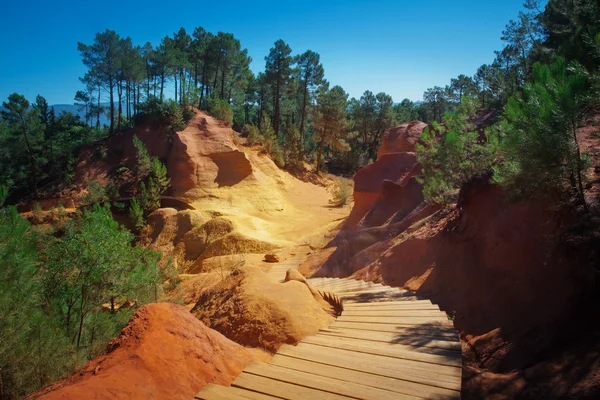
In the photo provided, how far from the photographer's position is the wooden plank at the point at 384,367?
9.37ft

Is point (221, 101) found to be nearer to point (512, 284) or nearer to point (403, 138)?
point (403, 138)

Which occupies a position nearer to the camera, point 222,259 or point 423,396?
point 423,396

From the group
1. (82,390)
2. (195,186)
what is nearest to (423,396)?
(82,390)

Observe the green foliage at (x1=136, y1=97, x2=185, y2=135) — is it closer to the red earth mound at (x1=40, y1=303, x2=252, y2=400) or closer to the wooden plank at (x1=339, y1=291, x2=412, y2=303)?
the wooden plank at (x1=339, y1=291, x2=412, y2=303)

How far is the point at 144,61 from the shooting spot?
1572 inches

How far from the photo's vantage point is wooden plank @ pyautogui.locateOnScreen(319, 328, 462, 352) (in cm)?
359

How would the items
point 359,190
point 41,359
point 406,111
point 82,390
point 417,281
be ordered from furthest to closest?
point 406,111 < point 359,190 < point 417,281 < point 41,359 < point 82,390

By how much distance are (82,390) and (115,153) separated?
34.1 m

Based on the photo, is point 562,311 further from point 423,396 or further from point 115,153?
point 115,153

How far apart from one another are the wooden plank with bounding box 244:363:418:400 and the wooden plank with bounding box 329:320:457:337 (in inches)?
59.8

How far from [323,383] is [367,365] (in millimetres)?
585

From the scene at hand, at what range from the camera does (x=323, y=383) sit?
9.15ft

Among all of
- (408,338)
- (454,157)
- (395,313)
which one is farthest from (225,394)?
(454,157)

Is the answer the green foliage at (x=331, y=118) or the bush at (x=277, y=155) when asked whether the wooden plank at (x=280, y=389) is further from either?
the green foliage at (x=331, y=118)
